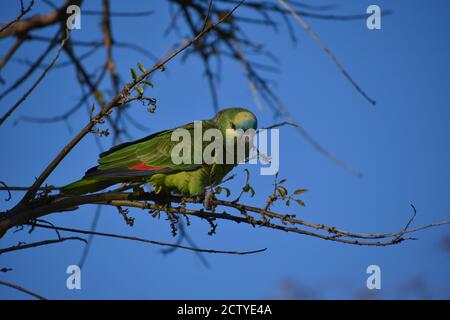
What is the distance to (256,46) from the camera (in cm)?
489

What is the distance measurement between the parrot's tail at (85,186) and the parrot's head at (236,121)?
3.40 ft

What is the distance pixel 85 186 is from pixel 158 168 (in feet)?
1.78

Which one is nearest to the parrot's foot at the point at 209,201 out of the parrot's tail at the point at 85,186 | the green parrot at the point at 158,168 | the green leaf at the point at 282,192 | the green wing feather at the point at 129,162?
the green leaf at the point at 282,192

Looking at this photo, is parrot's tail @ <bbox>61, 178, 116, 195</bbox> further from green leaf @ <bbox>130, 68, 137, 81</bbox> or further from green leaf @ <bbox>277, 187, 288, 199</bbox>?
green leaf @ <bbox>277, 187, 288, 199</bbox>

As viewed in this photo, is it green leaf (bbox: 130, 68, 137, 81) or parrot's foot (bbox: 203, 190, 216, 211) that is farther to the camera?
parrot's foot (bbox: 203, 190, 216, 211)

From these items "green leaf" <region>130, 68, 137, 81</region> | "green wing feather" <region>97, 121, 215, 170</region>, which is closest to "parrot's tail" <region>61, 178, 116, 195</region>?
"green wing feather" <region>97, 121, 215, 170</region>

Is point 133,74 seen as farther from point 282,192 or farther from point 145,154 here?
point 145,154

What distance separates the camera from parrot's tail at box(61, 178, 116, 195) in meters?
3.61

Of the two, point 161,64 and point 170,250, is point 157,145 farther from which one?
point 161,64

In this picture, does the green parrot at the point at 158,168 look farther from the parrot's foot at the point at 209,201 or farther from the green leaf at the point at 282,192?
the green leaf at the point at 282,192

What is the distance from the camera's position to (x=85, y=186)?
370 cm

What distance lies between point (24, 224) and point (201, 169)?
1.48 m
